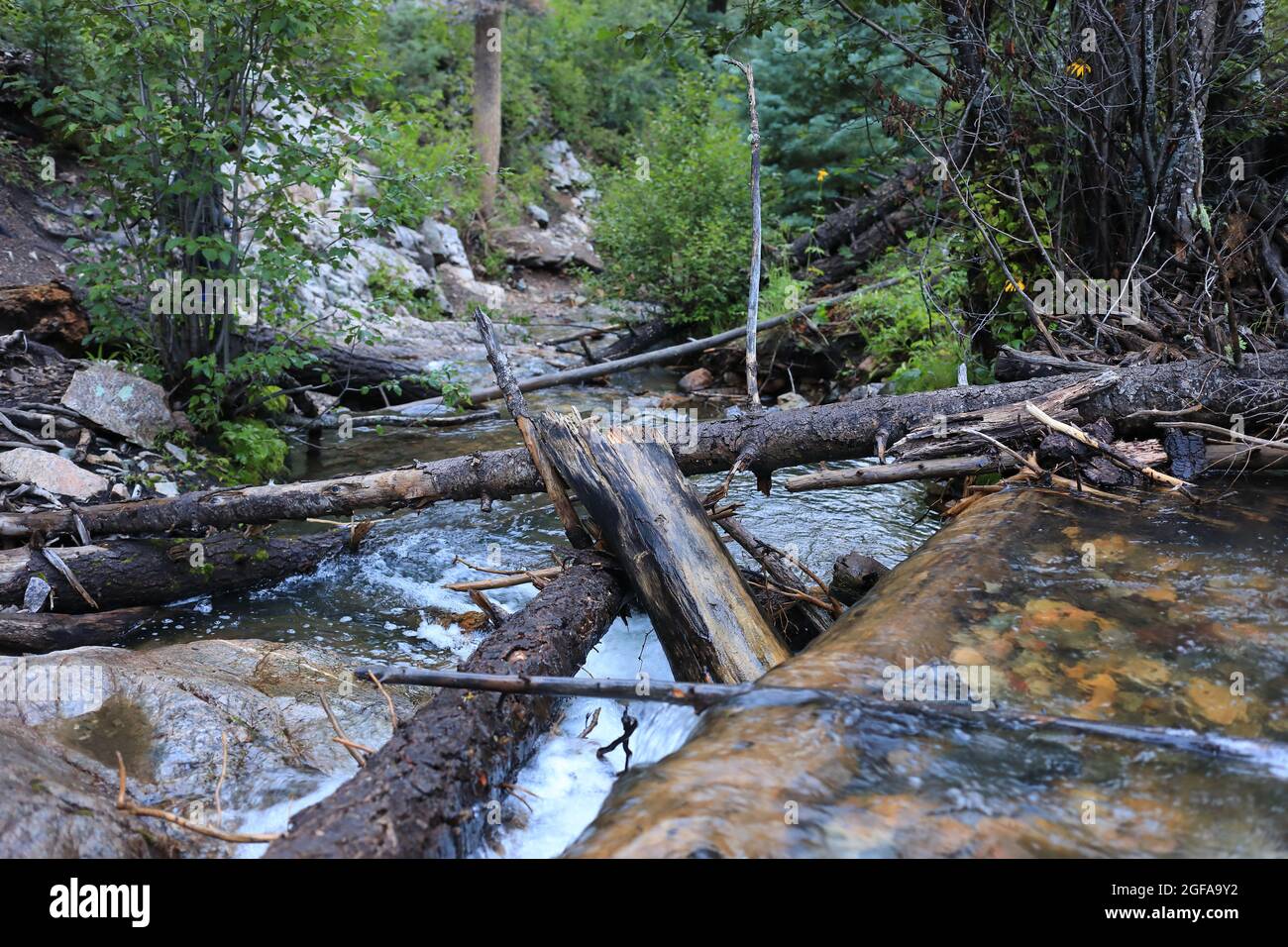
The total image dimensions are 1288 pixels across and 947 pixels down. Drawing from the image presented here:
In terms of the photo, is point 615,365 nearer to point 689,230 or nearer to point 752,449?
point 689,230

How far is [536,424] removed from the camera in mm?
4832

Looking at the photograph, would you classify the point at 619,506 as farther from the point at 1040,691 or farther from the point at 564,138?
the point at 564,138

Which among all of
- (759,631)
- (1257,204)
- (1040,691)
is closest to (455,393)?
(759,631)

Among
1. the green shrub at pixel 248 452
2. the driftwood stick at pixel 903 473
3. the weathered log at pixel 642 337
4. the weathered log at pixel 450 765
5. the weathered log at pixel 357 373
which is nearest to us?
the weathered log at pixel 450 765

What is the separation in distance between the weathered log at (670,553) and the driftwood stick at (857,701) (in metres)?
1.02

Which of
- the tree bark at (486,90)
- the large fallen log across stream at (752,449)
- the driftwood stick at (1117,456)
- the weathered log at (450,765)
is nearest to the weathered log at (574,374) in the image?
the large fallen log across stream at (752,449)

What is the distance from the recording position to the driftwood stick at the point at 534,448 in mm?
4625

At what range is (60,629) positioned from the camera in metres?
4.57

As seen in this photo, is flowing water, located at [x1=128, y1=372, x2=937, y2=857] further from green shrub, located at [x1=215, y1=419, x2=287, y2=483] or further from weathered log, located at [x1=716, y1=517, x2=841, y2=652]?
weathered log, located at [x1=716, y1=517, x2=841, y2=652]

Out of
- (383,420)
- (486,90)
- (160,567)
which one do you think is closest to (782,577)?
(160,567)

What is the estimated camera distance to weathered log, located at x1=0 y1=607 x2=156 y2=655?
4375mm

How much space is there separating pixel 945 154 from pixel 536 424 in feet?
12.8

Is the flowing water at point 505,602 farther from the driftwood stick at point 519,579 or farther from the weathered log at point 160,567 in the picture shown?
the driftwood stick at point 519,579

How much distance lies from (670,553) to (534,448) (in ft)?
4.38
